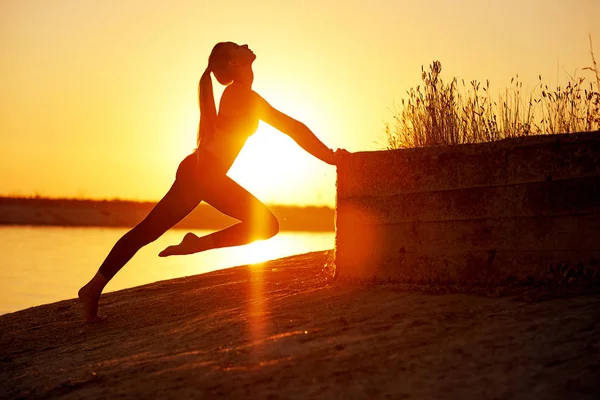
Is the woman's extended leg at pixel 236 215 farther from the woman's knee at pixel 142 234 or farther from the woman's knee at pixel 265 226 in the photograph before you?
the woman's knee at pixel 142 234

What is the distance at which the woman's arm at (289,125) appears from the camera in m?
4.86

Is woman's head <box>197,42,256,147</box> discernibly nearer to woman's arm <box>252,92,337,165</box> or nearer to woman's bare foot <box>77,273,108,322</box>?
woman's arm <box>252,92,337,165</box>

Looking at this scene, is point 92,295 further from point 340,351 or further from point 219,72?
point 340,351

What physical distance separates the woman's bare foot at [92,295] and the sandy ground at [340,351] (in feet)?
1.12

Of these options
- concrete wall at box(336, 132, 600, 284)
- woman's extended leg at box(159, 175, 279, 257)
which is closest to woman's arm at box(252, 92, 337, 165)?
concrete wall at box(336, 132, 600, 284)

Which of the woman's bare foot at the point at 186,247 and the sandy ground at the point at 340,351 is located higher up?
the woman's bare foot at the point at 186,247

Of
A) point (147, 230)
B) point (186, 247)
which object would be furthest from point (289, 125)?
point (147, 230)

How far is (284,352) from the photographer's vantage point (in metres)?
3.54

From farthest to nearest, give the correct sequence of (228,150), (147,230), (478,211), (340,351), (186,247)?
(147,230), (186,247), (228,150), (478,211), (340,351)

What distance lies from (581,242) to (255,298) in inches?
86.6

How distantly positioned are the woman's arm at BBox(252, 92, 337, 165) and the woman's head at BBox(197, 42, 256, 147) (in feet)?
0.62

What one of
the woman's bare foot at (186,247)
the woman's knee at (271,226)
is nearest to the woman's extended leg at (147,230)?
the woman's bare foot at (186,247)

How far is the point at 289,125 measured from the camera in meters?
4.87

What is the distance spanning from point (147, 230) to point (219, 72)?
1.21m
